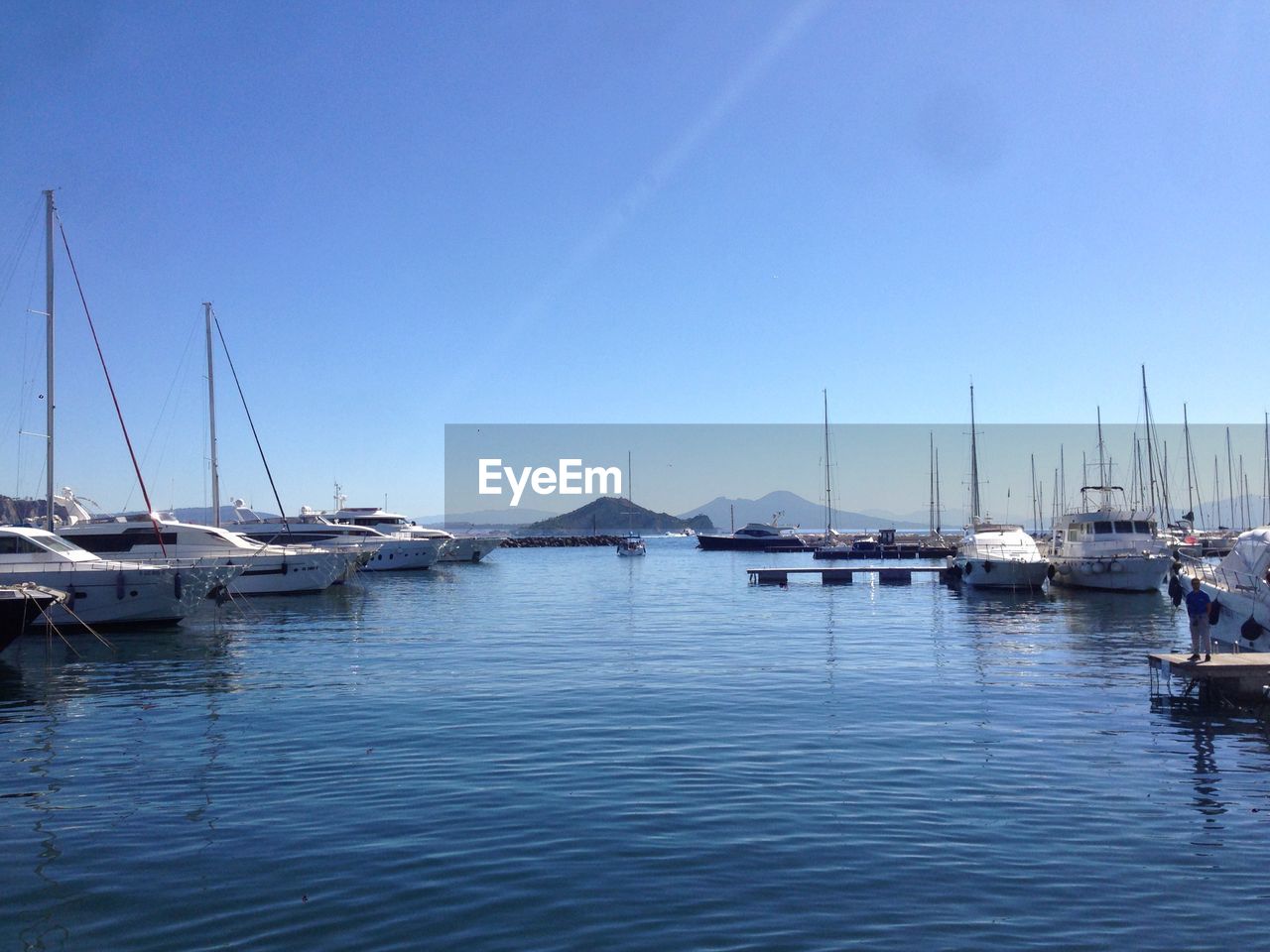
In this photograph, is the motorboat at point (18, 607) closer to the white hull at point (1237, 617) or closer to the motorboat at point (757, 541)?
the white hull at point (1237, 617)

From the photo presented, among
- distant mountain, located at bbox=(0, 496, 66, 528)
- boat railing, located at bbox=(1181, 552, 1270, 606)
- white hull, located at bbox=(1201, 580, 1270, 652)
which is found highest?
distant mountain, located at bbox=(0, 496, 66, 528)

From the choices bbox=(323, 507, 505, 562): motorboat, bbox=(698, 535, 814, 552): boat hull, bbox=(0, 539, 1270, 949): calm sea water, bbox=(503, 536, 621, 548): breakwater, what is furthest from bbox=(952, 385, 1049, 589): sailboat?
bbox=(503, 536, 621, 548): breakwater

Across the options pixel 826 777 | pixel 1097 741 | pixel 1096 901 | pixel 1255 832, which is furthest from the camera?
pixel 1097 741

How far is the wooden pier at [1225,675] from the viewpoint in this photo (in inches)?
722

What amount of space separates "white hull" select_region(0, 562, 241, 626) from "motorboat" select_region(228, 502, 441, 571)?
25213 mm

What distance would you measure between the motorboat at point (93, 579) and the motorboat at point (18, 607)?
6172 mm

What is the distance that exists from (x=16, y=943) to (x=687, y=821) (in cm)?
616

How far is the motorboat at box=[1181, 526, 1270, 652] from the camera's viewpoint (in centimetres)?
2317

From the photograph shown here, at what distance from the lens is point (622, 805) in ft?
37.7

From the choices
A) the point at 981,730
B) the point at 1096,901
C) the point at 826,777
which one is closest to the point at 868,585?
the point at 981,730

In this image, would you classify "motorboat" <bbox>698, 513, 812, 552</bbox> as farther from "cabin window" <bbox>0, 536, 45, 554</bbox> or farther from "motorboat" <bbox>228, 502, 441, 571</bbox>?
"cabin window" <bbox>0, 536, 45, 554</bbox>

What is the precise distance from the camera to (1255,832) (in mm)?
10633

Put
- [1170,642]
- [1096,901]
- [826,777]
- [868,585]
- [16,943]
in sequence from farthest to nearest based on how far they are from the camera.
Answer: [868,585] → [1170,642] → [826,777] → [1096,901] → [16,943]

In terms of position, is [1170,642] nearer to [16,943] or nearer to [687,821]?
[687,821]
